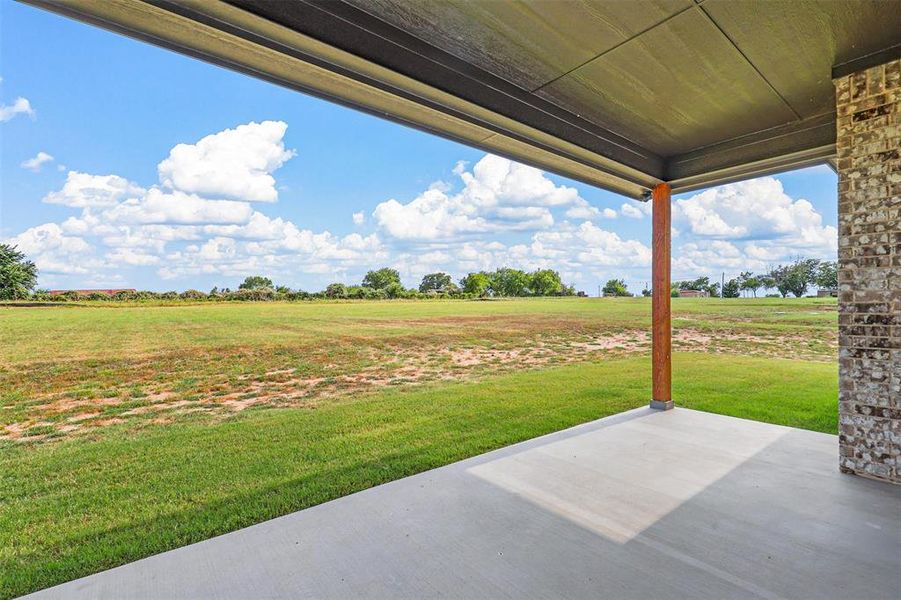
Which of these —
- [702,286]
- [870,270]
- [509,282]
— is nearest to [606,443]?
[870,270]

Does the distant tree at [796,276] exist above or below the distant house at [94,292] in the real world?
above

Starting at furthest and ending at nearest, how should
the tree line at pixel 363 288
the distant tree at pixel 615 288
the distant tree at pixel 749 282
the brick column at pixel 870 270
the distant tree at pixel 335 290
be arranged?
the distant tree at pixel 615 288 → the distant tree at pixel 749 282 → the distant tree at pixel 335 290 → the tree line at pixel 363 288 → the brick column at pixel 870 270

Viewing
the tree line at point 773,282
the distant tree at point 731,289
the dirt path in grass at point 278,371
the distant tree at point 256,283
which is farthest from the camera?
the distant tree at point 731,289

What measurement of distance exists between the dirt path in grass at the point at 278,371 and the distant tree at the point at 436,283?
945 mm

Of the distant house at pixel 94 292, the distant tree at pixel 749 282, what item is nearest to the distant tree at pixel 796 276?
the distant tree at pixel 749 282

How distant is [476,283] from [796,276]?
15.7ft

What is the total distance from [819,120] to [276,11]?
11.6 feet

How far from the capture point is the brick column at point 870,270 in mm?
2336

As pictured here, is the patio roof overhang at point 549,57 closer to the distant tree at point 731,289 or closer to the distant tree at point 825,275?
the distant tree at point 825,275

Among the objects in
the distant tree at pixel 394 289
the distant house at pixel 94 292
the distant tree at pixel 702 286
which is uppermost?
the distant tree at pixel 702 286

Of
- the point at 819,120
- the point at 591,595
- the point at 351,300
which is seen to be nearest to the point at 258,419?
the point at 351,300

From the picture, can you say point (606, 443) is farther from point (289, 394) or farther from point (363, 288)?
point (363, 288)

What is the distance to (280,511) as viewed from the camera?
2289 millimetres

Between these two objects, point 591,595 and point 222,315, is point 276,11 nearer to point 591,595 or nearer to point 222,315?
point 591,595
